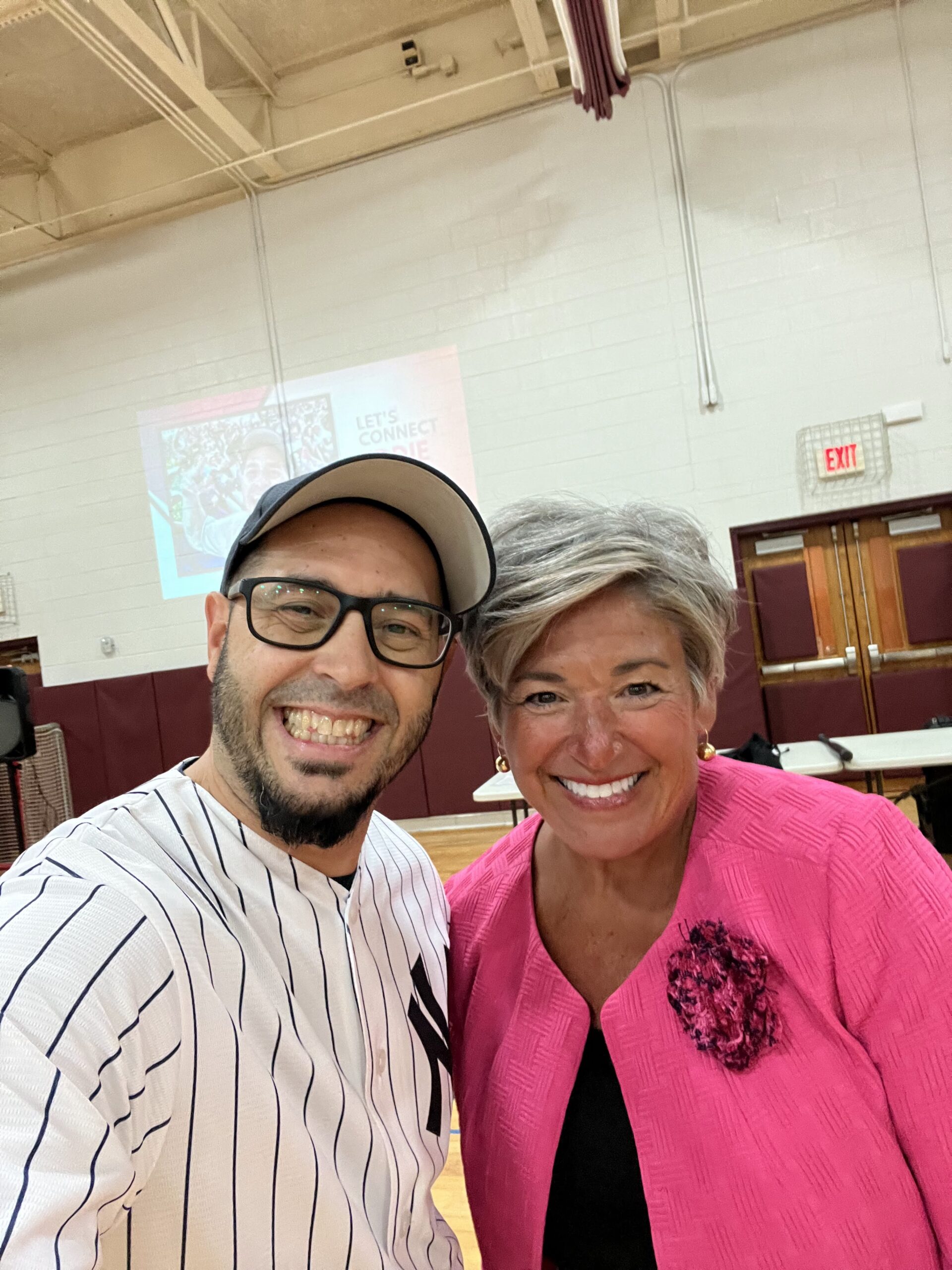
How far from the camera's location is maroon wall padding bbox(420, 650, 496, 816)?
21.0 feet

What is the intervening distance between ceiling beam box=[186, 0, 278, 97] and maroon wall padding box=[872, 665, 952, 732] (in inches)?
255

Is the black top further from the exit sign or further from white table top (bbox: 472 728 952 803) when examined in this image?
the exit sign

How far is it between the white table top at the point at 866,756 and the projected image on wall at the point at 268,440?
3066 mm

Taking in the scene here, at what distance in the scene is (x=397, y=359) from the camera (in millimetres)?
6402

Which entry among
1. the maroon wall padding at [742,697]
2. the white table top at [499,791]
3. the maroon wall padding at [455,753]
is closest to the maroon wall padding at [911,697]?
the maroon wall padding at [742,697]

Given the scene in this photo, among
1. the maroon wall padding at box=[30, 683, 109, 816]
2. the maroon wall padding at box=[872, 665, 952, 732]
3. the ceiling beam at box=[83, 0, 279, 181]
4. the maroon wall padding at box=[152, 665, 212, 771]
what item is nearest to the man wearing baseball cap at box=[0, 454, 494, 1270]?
the ceiling beam at box=[83, 0, 279, 181]

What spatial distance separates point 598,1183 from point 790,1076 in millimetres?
298

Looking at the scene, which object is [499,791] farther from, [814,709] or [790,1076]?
[814,709]

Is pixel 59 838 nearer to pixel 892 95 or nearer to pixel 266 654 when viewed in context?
pixel 266 654

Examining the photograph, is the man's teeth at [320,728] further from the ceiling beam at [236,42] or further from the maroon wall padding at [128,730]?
the maroon wall padding at [128,730]

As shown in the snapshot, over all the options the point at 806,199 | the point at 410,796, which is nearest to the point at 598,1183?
the point at 410,796

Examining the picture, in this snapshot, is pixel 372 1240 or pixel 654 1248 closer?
pixel 372 1240

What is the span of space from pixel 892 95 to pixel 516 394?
3145 mm

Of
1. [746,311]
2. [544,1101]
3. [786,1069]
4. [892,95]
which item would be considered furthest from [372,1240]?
[892,95]
